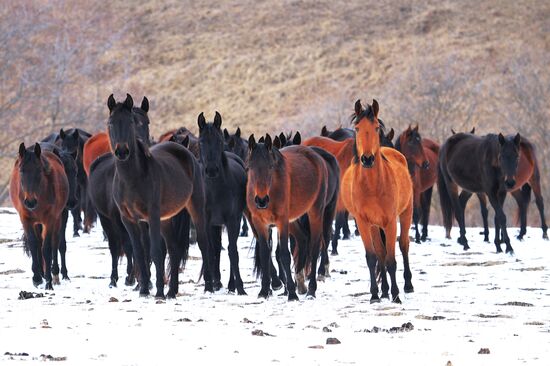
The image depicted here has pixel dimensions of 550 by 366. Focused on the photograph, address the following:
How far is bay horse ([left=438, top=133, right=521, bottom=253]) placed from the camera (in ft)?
53.5

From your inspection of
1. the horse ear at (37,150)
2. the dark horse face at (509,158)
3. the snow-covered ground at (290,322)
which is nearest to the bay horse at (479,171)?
the dark horse face at (509,158)

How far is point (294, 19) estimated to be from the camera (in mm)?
73125

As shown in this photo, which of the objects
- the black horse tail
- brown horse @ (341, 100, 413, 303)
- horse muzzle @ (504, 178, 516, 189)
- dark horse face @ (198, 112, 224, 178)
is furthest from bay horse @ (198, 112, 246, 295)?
the black horse tail

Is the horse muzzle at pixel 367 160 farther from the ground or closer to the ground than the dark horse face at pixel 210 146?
closer to the ground

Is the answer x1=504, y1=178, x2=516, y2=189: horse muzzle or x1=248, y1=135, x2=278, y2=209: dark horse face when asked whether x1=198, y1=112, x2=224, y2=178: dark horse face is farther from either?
x1=504, y1=178, x2=516, y2=189: horse muzzle

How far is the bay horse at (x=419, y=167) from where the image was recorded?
60.1 ft

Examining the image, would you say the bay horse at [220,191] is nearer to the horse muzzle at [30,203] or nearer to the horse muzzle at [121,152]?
the horse muzzle at [121,152]

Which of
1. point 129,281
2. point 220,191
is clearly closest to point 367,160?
point 220,191

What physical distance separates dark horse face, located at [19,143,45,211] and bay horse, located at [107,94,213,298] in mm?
1216

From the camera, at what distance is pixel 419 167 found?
19250mm

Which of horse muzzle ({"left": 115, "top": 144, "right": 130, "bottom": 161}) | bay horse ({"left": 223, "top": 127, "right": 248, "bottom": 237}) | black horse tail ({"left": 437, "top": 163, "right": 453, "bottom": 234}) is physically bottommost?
black horse tail ({"left": 437, "top": 163, "right": 453, "bottom": 234})

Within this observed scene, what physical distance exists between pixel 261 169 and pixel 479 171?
26.5ft

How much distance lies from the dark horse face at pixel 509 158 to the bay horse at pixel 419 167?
206cm

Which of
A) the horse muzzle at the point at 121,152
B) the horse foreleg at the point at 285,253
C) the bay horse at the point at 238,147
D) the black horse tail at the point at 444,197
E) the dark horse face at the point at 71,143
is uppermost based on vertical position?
the dark horse face at the point at 71,143
